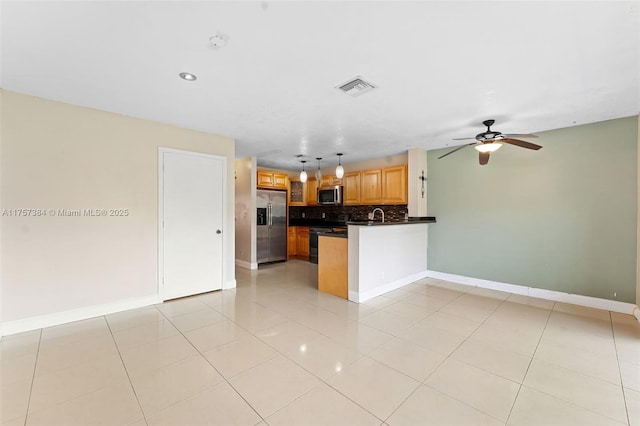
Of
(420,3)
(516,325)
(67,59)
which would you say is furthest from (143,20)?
(516,325)

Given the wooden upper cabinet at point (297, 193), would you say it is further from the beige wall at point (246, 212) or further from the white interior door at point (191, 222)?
the white interior door at point (191, 222)

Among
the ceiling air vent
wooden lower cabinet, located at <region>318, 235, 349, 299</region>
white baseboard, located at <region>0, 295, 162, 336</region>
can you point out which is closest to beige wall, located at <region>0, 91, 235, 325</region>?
white baseboard, located at <region>0, 295, 162, 336</region>

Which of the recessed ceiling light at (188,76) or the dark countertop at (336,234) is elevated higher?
the recessed ceiling light at (188,76)

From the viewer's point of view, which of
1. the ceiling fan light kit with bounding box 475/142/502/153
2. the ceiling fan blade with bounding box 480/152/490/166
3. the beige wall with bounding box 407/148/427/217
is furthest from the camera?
the beige wall with bounding box 407/148/427/217

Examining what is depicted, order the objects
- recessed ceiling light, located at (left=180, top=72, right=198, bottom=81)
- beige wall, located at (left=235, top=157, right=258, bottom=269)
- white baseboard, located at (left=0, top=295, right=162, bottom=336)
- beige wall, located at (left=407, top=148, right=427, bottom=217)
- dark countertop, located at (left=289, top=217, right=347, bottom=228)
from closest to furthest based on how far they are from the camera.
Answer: recessed ceiling light, located at (left=180, top=72, right=198, bottom=81)
white baseboard, located at (left=0, top=295, right=162, bottom=336)
beige wall, located at (left=407, top=148, right=427, bottom=217)
beige wall, located at (left=235, top=157, right=258, bottom=269)
dark countertop, located at (left=289, top=217, right=347, bottom=228)

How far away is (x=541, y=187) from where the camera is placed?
403 cm

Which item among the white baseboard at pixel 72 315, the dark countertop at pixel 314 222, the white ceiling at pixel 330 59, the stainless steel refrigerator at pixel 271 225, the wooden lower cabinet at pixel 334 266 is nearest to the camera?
the white ceiling at pixel 330 59

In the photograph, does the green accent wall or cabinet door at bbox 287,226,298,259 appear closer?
the green accent wall

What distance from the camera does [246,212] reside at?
235 inches

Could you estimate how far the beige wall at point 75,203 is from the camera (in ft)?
9.05

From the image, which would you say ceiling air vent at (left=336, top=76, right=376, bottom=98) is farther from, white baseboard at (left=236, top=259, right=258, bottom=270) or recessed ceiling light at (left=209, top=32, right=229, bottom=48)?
white baseboard at (left=236, top=259, right=258, bottom=270)

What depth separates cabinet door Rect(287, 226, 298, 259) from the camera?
24.2 ft

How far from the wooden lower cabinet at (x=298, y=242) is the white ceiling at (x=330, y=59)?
13.6ft

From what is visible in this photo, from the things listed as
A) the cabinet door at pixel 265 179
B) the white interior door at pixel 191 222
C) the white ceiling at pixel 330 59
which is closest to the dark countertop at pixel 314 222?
the cabinet door at pixel 265 179
